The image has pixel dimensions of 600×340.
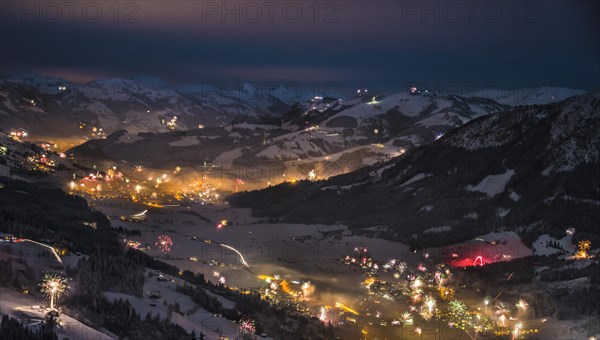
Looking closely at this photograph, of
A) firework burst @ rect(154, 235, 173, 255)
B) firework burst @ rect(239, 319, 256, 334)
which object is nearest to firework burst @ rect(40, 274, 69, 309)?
firework burst @ rect(239, 319, 256, 334)

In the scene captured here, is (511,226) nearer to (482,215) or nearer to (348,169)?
(482,215)

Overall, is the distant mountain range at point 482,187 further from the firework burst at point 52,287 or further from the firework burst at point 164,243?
the firework burst at point 52,287

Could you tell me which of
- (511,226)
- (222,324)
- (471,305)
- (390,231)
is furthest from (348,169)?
(222,324)

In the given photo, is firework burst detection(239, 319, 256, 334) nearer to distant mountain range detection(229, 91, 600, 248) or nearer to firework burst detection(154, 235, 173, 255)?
firework burst detection(154, 235, 173, 255)

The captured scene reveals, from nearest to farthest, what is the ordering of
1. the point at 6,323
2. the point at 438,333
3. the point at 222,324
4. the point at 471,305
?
the point at 6,323 < the point at 222,324 < the point at 438,333 < the point at 471,305

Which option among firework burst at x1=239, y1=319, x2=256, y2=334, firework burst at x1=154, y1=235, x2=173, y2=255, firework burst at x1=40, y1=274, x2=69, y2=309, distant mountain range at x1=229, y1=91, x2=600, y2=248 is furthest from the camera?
distant mountain range at x1=229, y1=91, x2=600, y2=248

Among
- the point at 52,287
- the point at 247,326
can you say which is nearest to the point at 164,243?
the point at 247,326

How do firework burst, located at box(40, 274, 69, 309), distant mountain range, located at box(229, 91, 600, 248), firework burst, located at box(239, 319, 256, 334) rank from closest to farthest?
firework burst, located at box(40, 274, 69, 309) → firework burst, located at box(239, 319, 256, 334) → distant mountain range, located at box(229, 91, 600, 248)

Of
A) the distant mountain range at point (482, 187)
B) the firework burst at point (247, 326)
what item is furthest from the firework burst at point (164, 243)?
the distant mountain range at point (482, 187)
